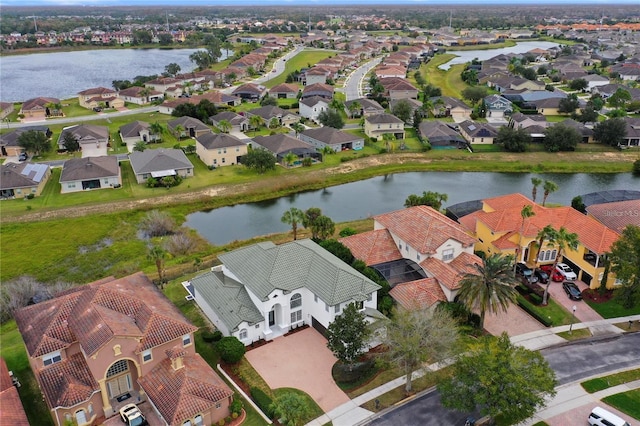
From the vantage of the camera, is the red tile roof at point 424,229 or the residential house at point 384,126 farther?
the residential house at point 384,126

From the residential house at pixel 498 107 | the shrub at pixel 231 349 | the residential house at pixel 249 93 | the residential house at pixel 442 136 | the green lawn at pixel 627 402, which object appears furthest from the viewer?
the residential house at pixel 249 93

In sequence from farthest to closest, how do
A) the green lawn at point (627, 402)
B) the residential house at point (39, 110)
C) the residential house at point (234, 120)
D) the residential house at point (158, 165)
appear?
the residential house at point (39, 110) → the residential house at point (234, 120) → the residential house at point (158, 165) → the green lawn at point (627, 402)

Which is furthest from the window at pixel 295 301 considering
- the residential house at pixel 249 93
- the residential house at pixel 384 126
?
the residential house at pixel 249 93

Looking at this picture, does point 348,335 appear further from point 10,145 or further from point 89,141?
point 10,145

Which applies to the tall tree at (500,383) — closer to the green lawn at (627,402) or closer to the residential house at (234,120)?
the green lawn at (627,402)

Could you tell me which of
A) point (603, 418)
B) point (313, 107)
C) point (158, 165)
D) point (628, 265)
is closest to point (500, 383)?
point (603, 418)

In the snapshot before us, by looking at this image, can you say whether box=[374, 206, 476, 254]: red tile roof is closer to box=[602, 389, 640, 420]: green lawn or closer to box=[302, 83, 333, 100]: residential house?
box=[602, 389, 640, 420]: green lawn

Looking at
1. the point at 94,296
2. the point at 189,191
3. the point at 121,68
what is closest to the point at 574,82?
the point at 189,191

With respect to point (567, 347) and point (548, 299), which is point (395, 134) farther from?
point (567, 347)
